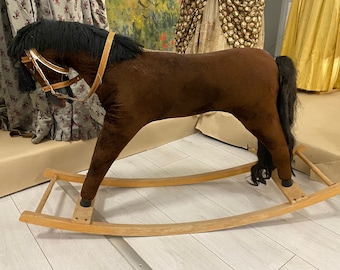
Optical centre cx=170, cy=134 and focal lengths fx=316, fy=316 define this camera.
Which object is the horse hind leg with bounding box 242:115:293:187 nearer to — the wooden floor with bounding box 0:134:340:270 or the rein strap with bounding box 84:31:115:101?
the wooden floor with bounding box 0:134:340:270

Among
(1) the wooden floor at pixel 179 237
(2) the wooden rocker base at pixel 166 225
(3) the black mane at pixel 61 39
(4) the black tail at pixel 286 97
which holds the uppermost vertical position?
(3) the black mane at pixel 61 39

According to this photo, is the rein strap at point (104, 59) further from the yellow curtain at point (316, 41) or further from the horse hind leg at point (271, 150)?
the yellow curtain at point (316, 41)

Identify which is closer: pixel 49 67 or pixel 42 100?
pixel 49 67

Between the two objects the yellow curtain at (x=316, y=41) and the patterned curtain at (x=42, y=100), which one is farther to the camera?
the yellow curtain at (x=316, y=41)

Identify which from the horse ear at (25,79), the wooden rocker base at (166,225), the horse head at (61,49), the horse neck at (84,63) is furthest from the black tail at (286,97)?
the horse ear at (25,79)

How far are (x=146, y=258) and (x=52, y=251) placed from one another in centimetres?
30

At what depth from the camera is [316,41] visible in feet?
5.83

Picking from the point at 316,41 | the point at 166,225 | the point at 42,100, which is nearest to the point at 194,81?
the point at 166,225

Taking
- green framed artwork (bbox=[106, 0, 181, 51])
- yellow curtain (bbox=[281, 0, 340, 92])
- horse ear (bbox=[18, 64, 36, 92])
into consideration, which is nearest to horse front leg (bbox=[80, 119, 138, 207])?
horse ear (bbox=[18, 64, 36, 92])

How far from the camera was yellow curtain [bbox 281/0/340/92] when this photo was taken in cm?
173

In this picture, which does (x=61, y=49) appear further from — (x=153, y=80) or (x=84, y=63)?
(x=153, y=80)

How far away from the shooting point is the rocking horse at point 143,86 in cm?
84

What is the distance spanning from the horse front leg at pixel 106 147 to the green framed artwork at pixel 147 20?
2.79 feet

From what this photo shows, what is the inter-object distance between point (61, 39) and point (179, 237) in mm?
703
